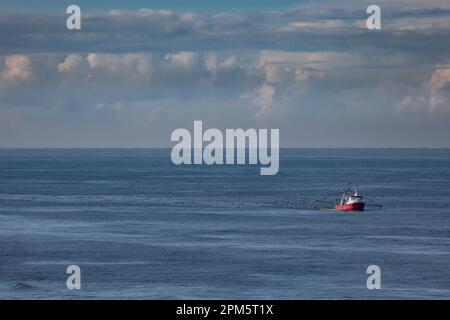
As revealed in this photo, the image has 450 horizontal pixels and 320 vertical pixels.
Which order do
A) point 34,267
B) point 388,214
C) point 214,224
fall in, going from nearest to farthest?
point 34,267 < point 214,224 < point 388,214

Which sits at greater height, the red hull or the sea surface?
the red hull

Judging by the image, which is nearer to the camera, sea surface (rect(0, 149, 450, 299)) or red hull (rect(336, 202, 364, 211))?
sea surface (rect(0, 149, 450, 299))

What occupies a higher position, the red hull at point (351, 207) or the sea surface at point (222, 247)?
the red hull at point (351, 207)

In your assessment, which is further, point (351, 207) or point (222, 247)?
point (351, 207)

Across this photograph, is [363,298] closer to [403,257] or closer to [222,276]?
[222,276]

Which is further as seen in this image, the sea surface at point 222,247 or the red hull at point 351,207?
the red hull at point 351,207

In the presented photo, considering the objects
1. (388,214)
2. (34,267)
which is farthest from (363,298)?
(388,214)

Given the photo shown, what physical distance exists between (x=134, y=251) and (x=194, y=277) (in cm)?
1729

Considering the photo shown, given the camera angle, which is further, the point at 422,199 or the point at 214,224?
the point at 422,199

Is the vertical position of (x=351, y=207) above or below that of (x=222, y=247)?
above

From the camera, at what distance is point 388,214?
134375 millimetres
